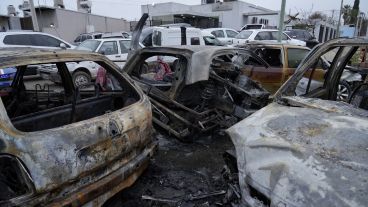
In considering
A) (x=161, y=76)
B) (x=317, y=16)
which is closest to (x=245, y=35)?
(x=161, y=76)

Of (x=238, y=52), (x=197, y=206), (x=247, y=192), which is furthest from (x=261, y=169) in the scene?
(x=238, y=52)

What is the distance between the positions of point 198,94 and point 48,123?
2.59 metres

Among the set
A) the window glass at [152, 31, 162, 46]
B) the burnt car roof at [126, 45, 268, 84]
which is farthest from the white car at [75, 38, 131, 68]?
the burnt car roof at [126, 45, 268, 84]

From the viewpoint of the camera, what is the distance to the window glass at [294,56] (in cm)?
735

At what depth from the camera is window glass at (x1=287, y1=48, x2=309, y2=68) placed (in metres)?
7.35

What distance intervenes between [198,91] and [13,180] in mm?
3423

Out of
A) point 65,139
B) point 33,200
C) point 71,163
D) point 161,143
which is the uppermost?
point 65,139

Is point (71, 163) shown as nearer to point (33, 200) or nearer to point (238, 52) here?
point (33, 200)

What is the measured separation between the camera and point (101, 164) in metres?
2.86

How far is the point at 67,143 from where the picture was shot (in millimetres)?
2582

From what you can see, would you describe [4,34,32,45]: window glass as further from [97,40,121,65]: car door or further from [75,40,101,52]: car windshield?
[97,40,121,65]: car door

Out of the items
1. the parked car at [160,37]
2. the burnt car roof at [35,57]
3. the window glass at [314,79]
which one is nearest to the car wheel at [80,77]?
the parked car at [160,37]

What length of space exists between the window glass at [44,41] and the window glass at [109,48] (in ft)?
8.55

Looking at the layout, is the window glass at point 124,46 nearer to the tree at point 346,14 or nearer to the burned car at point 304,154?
the burned car at point 304,154
